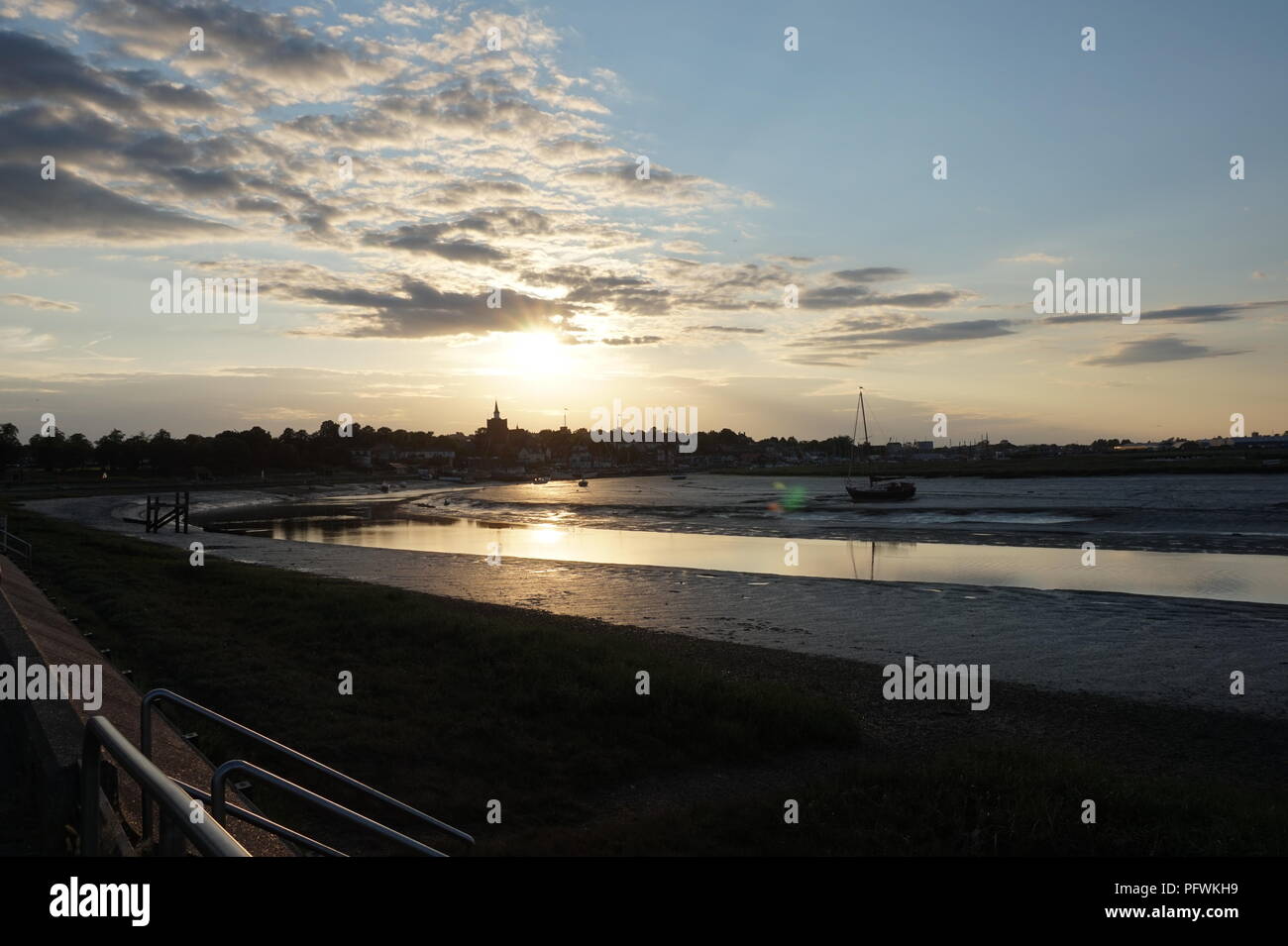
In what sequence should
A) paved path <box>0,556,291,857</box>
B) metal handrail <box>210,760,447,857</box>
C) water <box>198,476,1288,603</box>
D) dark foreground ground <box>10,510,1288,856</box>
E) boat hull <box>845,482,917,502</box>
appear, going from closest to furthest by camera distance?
metal handrail <box>210,760,447,857</box> → paved path <box>0,556,291,857</box> → dark foreground ground <box>10,510,1288,856</box> → water <box>198,476,1288,603</box> → boat hull <box>845,482,917,502</box>

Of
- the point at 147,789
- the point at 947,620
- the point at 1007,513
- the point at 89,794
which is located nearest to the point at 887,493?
the point at 1007,513

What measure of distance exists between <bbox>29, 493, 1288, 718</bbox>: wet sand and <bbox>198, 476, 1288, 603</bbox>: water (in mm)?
3790

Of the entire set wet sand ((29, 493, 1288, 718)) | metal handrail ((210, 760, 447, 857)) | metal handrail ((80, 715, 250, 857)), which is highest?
metal handrail ((80, 715, 250, 857))

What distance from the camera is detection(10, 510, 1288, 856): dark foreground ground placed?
9.07 m

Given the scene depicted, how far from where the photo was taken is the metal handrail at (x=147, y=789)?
283cm

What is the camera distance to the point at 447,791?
10859mm

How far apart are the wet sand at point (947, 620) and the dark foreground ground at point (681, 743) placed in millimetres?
2267

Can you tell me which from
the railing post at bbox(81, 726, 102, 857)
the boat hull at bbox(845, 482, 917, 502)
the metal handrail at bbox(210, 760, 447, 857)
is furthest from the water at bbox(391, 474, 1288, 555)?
the railing post at bbox(81, 726, 102, 857)

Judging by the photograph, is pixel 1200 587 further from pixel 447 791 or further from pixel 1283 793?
pixel 447 791

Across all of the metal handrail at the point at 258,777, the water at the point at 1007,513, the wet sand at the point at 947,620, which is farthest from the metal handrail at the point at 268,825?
the water at the point at 1007,513

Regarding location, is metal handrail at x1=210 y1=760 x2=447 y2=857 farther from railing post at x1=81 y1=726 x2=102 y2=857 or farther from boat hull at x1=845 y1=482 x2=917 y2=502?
boat hull at x1=845 y1=482 x2=917 y2=502

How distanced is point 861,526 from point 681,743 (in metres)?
49.1
